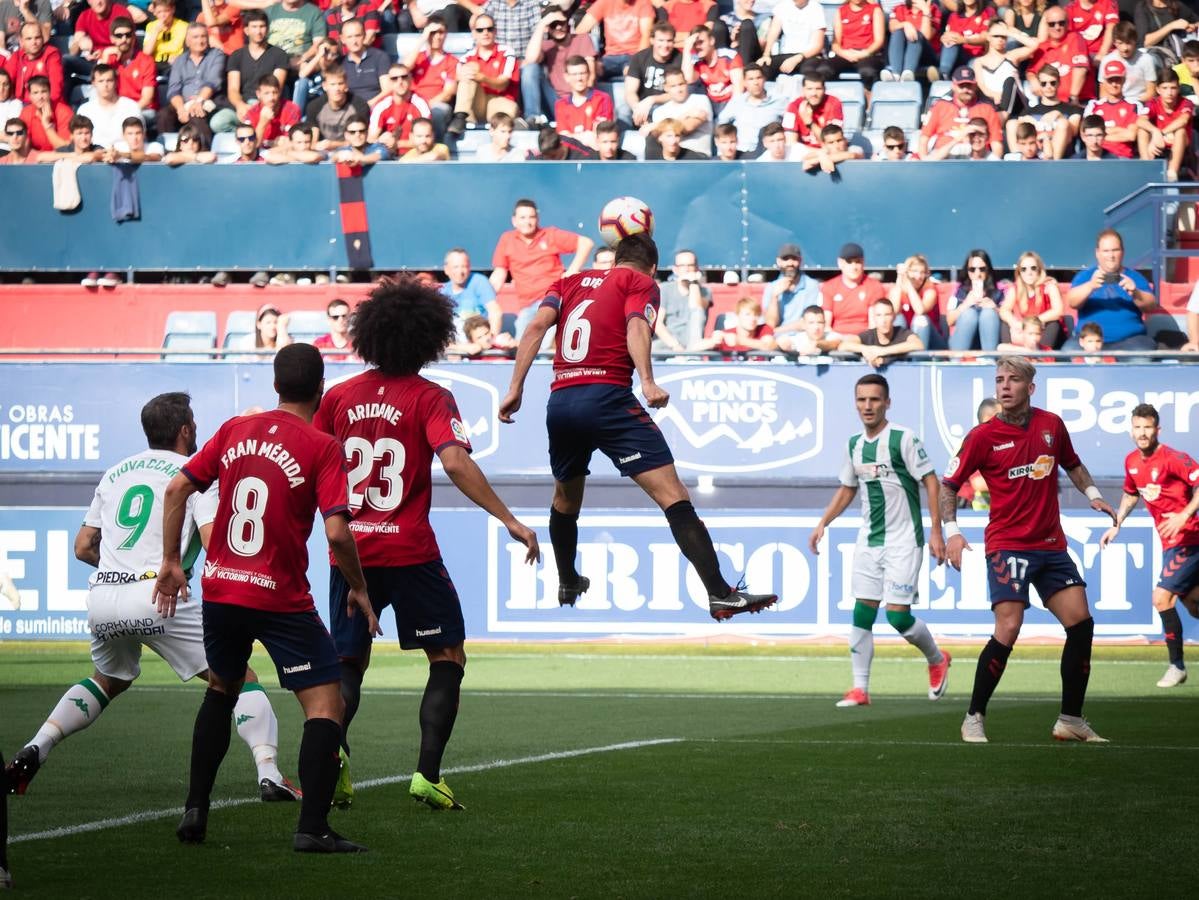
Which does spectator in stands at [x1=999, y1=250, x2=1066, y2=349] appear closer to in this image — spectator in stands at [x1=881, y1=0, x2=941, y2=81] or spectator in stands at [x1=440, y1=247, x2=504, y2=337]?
spectator in stands at [x1=881, y1=0, x2=941, y2=81]

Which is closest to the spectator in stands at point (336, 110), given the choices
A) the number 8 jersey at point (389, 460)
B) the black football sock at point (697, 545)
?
the black football sock at point (697, 545)

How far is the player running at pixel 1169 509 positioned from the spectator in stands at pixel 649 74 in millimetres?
8929

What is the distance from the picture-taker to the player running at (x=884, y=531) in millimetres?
13203

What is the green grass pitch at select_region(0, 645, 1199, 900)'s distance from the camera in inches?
244

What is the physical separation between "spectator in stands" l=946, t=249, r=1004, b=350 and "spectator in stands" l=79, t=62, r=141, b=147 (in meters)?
11.3

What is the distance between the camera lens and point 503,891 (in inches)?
235

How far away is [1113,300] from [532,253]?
21.6 feet

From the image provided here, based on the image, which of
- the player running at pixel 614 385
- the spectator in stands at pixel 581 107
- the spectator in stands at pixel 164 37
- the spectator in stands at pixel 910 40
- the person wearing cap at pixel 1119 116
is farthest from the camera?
the spectator in stands at pixel 164 37

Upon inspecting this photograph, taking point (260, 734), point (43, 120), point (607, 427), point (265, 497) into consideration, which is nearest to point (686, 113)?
point (43, 120)

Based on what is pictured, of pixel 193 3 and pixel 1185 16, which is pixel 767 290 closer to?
pixel 1185 16

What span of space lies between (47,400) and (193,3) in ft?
28.0

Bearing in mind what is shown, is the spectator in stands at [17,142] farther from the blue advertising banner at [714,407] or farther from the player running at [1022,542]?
the player running at [1022,542]

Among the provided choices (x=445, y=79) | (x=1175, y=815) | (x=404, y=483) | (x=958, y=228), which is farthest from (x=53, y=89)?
(x=1175, y=815)

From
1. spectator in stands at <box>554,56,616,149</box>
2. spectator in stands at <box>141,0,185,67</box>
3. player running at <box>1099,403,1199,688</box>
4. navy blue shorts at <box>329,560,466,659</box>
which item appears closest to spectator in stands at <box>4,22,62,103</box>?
spectator in stands at <box>141,0,185,67</box>
